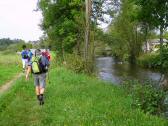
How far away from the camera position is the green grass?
39.7 ft

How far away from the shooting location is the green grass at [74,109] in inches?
476

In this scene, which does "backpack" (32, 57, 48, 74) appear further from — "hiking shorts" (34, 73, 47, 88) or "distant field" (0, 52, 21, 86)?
"distant field" (0, 52, 21, 86)

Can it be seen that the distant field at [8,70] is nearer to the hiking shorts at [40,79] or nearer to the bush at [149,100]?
the hiking shorts at [40,79]

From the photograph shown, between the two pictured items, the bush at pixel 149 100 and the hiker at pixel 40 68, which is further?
the hiker at pixel 40 68

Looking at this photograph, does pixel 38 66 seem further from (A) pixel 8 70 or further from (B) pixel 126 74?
(B) pixel 126 74

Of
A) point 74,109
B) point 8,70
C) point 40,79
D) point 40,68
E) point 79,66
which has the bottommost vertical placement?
point 8,70

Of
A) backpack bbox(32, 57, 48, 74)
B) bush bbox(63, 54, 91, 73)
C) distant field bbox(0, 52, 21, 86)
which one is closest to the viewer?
backpack bbox(32, 57, 48, 74)

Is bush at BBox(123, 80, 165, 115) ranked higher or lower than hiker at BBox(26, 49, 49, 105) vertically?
lower

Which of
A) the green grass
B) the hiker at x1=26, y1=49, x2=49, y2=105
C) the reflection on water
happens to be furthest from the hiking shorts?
the reflection on water

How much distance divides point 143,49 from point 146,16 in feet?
181

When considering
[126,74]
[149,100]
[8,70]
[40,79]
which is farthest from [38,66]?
[126,74]

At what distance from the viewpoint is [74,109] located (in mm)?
13898

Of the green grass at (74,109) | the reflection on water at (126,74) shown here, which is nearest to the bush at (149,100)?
the green grass at (74,109)

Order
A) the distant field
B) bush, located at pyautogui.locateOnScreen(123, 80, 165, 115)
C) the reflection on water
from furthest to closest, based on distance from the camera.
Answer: the reflection on water, the distant field, bush, located at pyautogui.locateOnScreen(123, 80, 165, 115)
